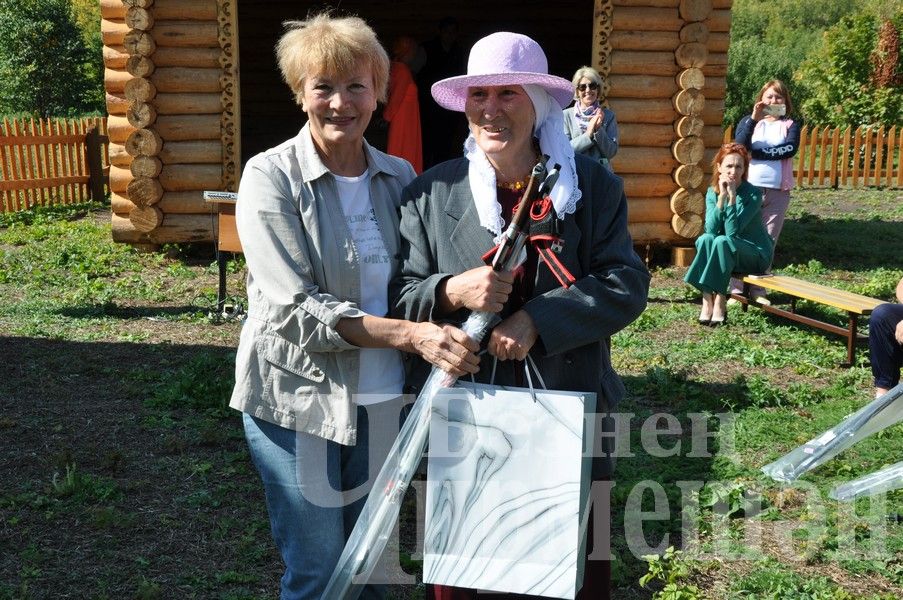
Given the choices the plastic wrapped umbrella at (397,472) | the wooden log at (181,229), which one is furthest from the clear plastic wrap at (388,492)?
the wooden log at (181,229)

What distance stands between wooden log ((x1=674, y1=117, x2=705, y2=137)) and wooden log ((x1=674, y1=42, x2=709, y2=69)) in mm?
541

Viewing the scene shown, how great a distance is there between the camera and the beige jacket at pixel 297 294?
2680 mm

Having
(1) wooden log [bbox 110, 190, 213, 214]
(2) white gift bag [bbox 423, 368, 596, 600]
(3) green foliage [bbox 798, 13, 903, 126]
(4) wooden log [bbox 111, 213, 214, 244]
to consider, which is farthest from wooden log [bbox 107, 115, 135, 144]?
(3) green foliage [bbox 798, 13, 903, 126]

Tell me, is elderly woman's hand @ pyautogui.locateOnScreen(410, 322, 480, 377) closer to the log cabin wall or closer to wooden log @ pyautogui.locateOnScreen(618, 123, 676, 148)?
the log cabin wall

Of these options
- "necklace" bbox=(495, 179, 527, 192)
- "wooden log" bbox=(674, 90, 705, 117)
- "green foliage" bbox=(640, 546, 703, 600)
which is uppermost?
"wooden log" bbox=(674, 90, 705, 117)

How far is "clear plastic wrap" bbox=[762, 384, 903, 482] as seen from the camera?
5000 millimetres

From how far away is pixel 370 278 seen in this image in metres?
2.81

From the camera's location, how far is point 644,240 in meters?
10.6

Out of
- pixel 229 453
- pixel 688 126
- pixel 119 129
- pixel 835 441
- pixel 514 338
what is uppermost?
pixel 688 126

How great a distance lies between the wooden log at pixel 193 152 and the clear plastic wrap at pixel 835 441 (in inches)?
266

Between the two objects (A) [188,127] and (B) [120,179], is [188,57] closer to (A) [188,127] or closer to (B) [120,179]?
(A) [188,127]

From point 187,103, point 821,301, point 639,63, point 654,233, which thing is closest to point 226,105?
point 187,103

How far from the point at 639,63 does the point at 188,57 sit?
459cm

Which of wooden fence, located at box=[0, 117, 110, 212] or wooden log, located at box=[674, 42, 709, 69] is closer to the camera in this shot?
wooden log, located at box=[674, 42, 709, 69]
